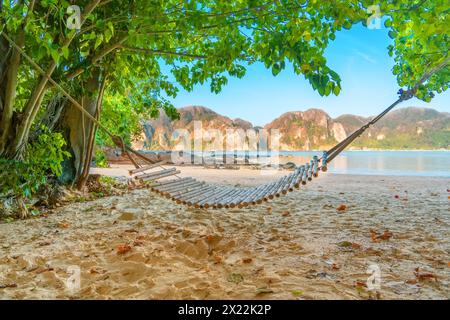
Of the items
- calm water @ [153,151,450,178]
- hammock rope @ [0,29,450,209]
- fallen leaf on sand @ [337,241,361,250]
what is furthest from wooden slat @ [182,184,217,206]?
calm water @ [153,151,450,178]

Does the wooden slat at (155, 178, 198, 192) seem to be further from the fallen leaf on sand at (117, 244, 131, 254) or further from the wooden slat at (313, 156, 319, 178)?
the wooden slat at (313, 156, 319, 178)

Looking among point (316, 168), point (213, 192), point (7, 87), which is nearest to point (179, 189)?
point (213, 192)

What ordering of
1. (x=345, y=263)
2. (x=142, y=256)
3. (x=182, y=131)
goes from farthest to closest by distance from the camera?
(x=182, y=131), (x=142, y=256), (x=345, y=263)

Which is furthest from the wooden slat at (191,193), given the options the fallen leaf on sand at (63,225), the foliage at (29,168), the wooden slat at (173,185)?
the foliage at (29,168)

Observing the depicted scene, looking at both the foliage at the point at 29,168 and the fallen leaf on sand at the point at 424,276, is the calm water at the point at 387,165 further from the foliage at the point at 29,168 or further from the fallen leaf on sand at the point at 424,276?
the fallen leaf on sand at the point at 424,276

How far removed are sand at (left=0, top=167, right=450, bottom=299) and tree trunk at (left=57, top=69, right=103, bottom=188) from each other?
3.71ft

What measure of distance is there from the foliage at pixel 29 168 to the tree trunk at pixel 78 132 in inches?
29.0

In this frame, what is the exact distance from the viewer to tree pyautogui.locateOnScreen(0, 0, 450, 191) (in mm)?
2090

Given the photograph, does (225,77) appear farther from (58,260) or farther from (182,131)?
(182,131)

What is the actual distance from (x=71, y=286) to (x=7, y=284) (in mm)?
328

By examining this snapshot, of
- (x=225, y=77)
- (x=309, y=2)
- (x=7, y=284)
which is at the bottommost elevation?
(x=7, y=284)

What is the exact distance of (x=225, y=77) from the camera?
3.64 m

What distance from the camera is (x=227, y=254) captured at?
6.42 feet
